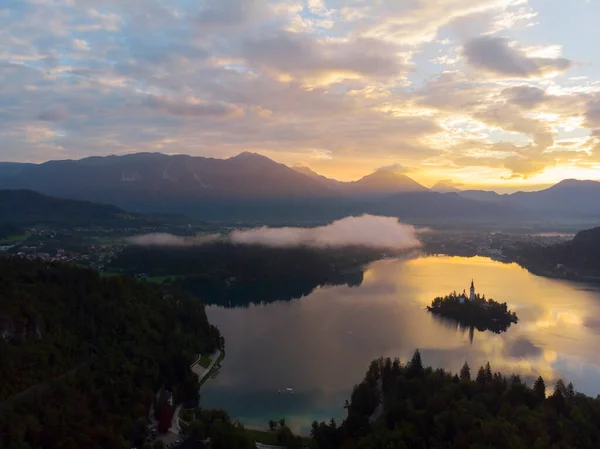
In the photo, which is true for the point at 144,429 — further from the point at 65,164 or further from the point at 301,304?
the point at 65,164

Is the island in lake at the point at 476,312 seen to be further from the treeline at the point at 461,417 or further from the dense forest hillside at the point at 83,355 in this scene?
the dense forest hillside at the point at 83,355

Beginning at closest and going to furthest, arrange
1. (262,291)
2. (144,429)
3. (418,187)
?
(144,429) < (262,291) < (418,187)

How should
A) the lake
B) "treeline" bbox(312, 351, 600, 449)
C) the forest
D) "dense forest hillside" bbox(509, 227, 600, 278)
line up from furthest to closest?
"dense forest hillside" bbox(509, 227, 600, 278)
the forest
the lake
"treeline" bbox(312, 351, 600, 449)

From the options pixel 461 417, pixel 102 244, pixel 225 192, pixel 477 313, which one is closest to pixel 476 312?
pixel 477 313

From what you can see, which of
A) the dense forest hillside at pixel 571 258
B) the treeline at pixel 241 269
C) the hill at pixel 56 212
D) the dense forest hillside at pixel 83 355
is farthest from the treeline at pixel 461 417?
the hill at pixel 56 212

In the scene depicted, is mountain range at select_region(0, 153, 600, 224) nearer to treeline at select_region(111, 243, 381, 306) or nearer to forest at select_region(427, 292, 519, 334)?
treeline at select_region(111, 243, 381, 306)

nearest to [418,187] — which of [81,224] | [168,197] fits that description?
[168,197]

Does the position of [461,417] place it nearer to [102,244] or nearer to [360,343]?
[360,343]

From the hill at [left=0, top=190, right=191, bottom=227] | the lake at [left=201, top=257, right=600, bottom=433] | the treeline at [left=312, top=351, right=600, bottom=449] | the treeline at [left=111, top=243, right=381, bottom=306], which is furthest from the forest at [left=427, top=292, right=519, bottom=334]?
the hill at [left=0, top=190, right=191, bottom=227]
